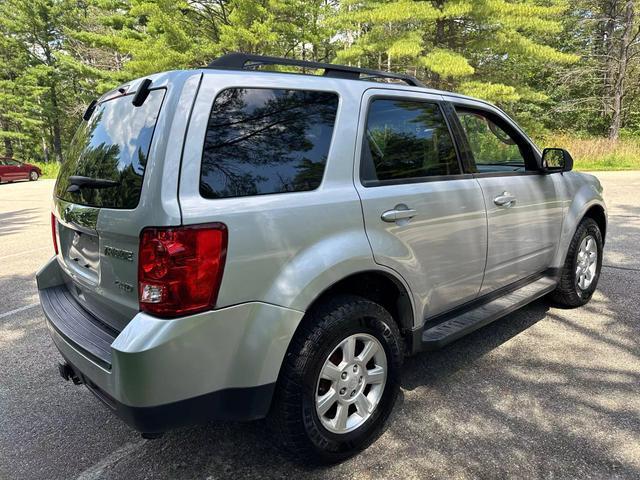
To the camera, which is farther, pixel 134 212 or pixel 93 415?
pixel 93 415

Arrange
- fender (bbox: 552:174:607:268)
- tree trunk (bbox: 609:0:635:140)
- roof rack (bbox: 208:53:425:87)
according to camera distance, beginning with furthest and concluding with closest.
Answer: tree trunk (bbox: 609:0:635:140), fender (bbox: 552:174:607:268), roof rack (bbox: 208:53:425:87)

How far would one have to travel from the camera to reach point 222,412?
1.93 meters

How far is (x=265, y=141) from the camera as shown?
2025 millimetres

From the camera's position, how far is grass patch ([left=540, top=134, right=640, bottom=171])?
18.6 m

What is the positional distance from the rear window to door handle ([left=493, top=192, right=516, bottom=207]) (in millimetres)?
2242

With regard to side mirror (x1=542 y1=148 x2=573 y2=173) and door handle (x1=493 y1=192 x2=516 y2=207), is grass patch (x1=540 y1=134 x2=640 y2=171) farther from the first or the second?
door handle (x1=493 y1=192 x2=516 y2=207)

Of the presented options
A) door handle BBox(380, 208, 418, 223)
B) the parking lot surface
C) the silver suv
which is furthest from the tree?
door handle BBox(380, 208, 418, 223)

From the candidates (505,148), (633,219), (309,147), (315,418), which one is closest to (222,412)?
(315,418)

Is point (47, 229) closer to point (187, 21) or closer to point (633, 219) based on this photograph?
point (633, 219)

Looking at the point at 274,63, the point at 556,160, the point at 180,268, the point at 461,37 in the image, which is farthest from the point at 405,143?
the point at 461,37

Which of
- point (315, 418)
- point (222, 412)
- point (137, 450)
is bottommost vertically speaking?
point (137, 450)

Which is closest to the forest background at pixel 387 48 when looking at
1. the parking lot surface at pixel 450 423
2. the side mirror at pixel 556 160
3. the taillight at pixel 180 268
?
the side mirror at pixel 556 160

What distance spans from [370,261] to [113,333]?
126 centimetres

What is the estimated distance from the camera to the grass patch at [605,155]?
18.6 m
